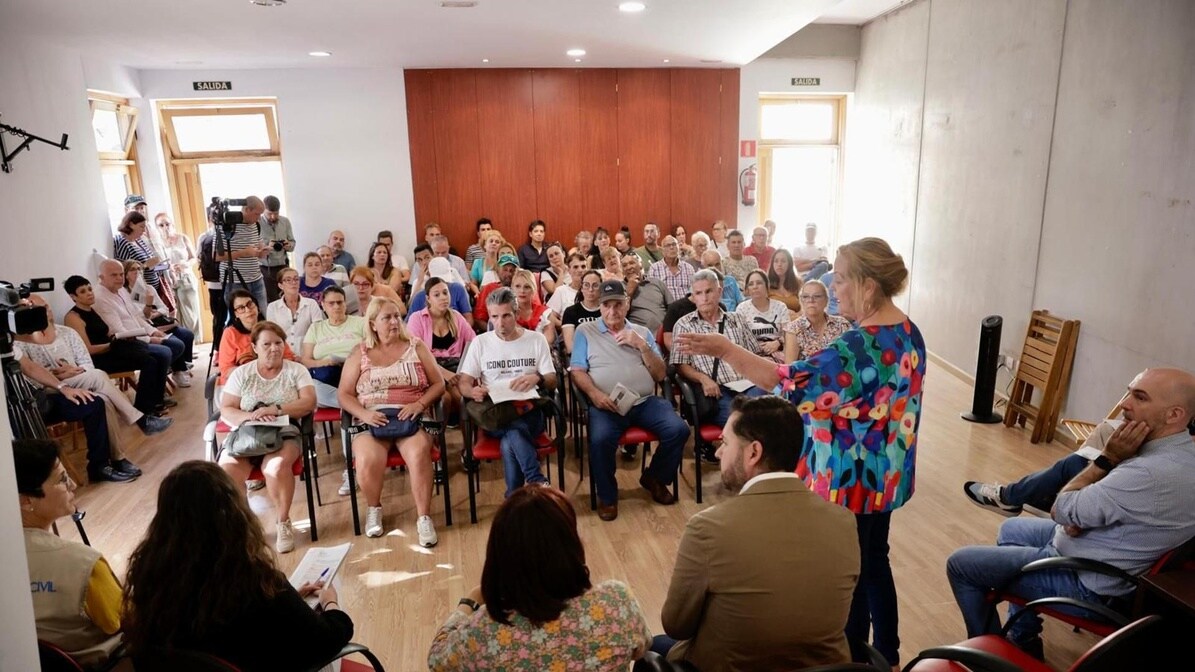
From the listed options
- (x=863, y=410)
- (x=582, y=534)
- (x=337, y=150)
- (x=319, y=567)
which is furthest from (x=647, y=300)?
(x=337, y=150)

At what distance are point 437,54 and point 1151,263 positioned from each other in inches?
265

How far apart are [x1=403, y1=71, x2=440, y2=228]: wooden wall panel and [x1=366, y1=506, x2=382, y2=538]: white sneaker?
6004 millimetres

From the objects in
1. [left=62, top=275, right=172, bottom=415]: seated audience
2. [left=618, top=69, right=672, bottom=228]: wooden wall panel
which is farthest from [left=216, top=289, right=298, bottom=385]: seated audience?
[left=618, top=69, right=672, bottom=228]: wooden wall panel

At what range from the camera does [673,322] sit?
491 cm

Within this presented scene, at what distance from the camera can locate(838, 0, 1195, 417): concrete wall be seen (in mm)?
4223

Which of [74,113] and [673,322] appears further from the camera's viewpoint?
[74,113]

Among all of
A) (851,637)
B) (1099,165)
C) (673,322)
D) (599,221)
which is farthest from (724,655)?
(599,221)

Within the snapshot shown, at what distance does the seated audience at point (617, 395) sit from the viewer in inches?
164

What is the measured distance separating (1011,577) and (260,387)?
11.9ft

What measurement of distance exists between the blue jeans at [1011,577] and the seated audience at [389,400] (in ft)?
8.31

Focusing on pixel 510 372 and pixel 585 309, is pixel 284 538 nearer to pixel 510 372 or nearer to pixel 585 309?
pixel 510 372

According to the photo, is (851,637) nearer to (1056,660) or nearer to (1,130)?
(1056,660)

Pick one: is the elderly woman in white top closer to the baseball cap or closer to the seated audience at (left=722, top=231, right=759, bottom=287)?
the baseball cap

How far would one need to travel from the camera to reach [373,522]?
3.99 m
